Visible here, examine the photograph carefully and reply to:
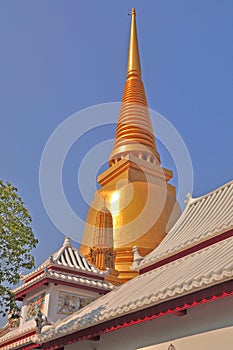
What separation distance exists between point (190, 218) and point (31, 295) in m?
6.28

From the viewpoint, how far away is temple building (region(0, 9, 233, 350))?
23.5 ft

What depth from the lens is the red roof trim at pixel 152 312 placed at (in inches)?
258

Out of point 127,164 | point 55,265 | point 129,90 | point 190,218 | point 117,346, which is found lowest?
point 117,346

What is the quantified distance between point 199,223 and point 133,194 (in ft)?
51.4

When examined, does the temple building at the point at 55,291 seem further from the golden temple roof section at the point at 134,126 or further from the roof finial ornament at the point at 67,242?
the golden temple roof section at the point at 134,126

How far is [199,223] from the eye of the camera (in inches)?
525

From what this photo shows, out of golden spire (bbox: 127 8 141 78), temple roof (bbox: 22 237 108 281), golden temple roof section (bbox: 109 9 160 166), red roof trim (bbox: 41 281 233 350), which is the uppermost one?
golden spire (bbox: 127 8 141 78)

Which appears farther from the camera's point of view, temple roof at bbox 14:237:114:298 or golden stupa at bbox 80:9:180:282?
golden stupa at bbox 80:9:180:282

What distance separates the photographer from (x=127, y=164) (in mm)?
29609

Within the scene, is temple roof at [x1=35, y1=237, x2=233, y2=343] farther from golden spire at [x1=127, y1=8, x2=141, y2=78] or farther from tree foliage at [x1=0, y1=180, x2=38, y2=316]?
golden spire at [x1=127, y1=8, x2=141, y2=78]

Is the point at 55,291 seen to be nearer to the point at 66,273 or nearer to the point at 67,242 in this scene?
the point at 66,273

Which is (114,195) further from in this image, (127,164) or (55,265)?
(55,265)

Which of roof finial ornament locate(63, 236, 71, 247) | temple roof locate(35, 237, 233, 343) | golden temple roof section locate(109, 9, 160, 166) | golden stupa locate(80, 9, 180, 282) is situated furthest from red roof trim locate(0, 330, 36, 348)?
golden temple roof section locate(109, 9, 160, 166)

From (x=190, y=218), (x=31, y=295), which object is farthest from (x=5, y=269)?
(x=190, y=218)
